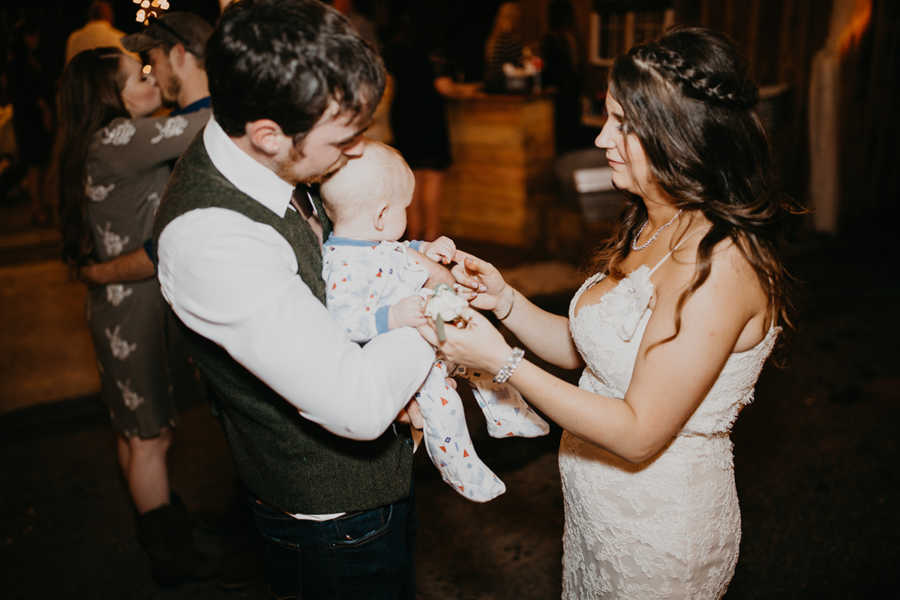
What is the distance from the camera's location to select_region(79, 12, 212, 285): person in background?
95.0 inches

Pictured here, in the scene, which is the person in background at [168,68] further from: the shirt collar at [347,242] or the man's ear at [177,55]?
the shirt collar at [347,242]

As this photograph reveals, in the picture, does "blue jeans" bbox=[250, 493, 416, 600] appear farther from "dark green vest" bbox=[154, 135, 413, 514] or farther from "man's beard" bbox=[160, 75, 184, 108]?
"man's beard" bbox=[160, 75, 184, 108]

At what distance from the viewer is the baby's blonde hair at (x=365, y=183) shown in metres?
1.59

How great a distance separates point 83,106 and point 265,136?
1554 millimetres

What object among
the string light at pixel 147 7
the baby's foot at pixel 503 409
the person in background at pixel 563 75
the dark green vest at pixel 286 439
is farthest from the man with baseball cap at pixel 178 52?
the person in background at pixel 563 75

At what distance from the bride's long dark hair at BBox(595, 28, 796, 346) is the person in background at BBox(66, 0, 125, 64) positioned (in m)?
1.93

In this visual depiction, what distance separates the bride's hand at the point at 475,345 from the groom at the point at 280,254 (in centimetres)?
9

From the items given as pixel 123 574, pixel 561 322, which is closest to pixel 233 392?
pixel 561 322

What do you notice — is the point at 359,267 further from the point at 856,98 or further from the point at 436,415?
the point at 856,98

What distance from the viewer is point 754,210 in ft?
5.04

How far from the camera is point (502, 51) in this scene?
680 centimetres

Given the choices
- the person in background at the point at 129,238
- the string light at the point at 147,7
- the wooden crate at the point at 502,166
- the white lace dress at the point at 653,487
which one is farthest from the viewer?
the wooden crate at the point at 502,166

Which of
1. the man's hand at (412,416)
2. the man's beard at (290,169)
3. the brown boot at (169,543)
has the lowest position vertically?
the brown boot at (169,543)

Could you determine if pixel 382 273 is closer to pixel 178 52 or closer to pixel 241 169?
pixel 241 169
